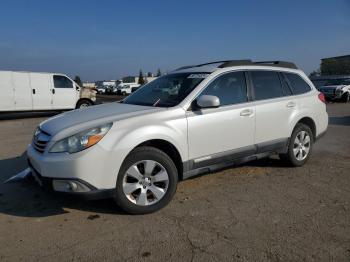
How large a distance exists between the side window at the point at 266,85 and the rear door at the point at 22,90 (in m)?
12.9

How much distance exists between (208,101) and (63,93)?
13757 mm

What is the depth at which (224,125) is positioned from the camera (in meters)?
4.88

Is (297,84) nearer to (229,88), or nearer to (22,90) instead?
(229,88)

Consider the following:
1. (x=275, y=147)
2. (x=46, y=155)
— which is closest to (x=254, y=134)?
(x=275, y=147)

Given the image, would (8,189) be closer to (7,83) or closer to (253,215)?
(253,215)

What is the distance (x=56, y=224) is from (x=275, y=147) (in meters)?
3.32

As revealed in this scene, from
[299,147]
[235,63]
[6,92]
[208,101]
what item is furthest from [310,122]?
[6,92]

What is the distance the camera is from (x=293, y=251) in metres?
3.28

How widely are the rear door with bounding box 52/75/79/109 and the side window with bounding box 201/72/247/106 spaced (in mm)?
13162

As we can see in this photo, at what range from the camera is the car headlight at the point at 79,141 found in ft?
12.7

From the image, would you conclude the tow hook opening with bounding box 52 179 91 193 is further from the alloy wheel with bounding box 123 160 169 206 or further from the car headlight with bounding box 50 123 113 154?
the alloy wheel with bounding box 123 160 169 206

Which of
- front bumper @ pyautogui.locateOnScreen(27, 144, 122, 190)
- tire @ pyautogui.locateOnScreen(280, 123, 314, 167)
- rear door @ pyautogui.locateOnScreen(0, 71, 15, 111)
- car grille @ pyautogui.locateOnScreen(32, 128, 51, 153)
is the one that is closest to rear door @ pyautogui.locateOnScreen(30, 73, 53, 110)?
rear door @ pyautogui.locateOnScreen(0, 71, 15, 111)

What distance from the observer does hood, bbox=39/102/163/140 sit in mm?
4035

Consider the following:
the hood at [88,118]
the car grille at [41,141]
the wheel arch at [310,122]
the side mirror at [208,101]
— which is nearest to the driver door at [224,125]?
the side mirror at [208,101]
